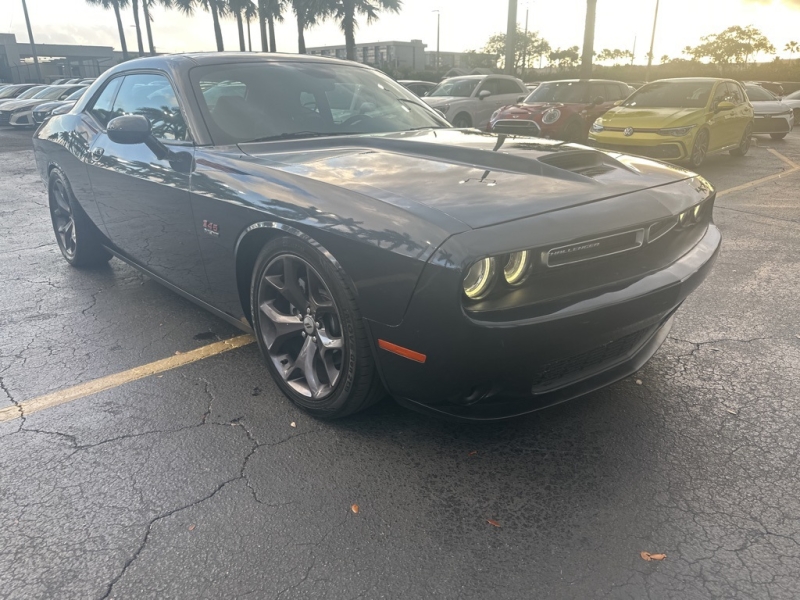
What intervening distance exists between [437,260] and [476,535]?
898 mm

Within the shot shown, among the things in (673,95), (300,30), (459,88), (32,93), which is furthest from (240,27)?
(673,95)

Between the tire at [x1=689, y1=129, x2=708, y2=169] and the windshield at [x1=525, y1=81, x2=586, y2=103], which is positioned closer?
the tire at [x1=689, y1=129, x2=708, y2=169]

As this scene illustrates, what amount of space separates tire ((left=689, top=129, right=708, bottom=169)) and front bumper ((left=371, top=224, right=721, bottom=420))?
26.2 feet

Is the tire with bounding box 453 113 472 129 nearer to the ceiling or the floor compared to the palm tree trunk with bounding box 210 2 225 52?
nearer to the floor

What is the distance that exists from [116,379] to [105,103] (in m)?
2.11

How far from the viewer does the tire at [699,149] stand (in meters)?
9.42

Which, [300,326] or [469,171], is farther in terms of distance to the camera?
[300,326]

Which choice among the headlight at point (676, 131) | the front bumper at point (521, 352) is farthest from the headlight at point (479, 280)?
the headlight at point (676, 131)

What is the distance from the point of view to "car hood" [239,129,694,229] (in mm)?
2184

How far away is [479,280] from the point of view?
2.04 meters

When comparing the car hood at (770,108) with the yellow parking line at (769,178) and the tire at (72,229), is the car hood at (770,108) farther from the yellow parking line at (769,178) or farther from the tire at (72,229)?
the tire at (72,229)

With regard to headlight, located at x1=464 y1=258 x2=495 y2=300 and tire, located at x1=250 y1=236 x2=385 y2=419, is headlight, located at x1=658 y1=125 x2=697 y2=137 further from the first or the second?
headlight, located at x1=464 y1=258 x2=495 y2=300

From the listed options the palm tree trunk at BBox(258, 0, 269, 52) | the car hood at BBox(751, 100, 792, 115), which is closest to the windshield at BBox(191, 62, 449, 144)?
the car hood at BBox(751, 100, 792, 115)

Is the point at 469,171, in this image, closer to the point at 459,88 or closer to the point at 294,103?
the point at 294,103
